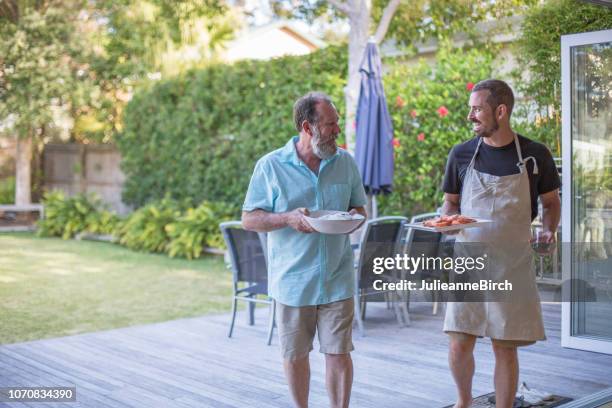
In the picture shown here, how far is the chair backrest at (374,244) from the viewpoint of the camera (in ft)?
18.7

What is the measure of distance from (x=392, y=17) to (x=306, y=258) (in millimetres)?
7362

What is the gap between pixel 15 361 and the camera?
15.9ft

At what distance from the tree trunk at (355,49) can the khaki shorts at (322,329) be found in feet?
18.9

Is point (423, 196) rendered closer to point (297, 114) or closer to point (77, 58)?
point (297, 114)

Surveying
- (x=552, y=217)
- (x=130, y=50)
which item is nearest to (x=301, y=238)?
(x=552, y=217)

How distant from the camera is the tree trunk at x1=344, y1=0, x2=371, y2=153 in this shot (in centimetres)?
870

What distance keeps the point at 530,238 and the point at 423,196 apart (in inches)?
199

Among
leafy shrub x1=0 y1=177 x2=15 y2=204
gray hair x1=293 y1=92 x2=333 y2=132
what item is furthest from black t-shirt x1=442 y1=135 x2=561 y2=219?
leafy shrub x1=0 y1=177 x2=15 y2=204

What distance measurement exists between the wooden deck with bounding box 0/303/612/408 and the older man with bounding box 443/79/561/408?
0.89 meters

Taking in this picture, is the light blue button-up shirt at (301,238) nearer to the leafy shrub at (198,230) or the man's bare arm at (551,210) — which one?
the man's bare arm at (551,210)

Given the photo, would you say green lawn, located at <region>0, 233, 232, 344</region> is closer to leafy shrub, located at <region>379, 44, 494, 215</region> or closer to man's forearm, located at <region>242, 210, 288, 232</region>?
leafy shrub, located at <region>379, 44, 494, 215</region>

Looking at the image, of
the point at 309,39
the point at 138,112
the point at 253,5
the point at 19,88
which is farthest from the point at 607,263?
the point at 309,39

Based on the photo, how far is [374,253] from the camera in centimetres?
587

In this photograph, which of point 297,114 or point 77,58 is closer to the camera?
point 297,114
